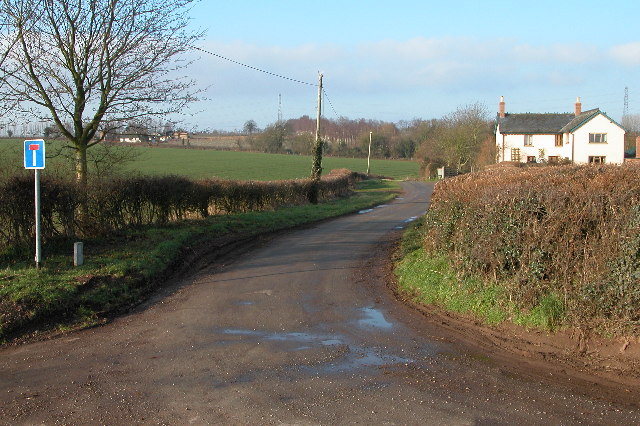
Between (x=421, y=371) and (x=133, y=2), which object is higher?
(x=133, y=2)

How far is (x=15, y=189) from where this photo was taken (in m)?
12.0

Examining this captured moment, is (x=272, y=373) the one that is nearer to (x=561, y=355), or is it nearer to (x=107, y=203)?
(x=561, y=355)

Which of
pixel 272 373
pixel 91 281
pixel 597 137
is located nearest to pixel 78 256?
pixel 91 281

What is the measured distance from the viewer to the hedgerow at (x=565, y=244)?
24.0 ft

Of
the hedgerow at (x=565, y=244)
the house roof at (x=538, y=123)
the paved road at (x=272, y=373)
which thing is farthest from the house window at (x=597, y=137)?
the paved road at (x=272, y=373)

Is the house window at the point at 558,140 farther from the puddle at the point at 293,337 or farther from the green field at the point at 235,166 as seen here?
the puddle at the point at 293,337

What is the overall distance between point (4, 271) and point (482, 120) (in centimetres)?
7364

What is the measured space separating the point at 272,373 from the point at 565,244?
418cm

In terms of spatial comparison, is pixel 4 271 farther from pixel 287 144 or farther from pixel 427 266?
pixel 287 144

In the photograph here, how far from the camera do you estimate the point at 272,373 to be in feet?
22.4

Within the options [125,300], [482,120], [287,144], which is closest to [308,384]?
[125,300]

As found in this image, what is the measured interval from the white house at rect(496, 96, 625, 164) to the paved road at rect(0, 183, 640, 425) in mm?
59553

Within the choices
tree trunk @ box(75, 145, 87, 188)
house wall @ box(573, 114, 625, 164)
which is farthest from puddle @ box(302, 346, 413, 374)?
house wall @ box(573, 114, 625, 164)

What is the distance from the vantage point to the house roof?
6869 cm
